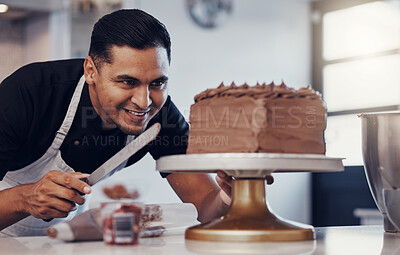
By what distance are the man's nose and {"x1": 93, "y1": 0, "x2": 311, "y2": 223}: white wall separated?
213 centimetres

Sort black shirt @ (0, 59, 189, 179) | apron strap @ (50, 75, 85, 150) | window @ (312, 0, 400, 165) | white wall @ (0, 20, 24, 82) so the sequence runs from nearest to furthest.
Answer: black shirt @ (0, 59, 189, 179) → apron strap @ (50, 75, 85, 150) → white wall @ (0, 20, 24, 82) → window @ (312, 0, 400, 165)

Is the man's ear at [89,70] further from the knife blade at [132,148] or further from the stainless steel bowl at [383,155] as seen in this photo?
the stainless steel bowl at [383,155]

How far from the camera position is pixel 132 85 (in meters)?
1.51

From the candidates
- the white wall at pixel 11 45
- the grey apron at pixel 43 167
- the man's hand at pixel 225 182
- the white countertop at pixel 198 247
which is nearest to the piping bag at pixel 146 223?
the white countertop at pixel 198 247

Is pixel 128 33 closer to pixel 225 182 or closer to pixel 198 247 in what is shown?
pixel 225 182

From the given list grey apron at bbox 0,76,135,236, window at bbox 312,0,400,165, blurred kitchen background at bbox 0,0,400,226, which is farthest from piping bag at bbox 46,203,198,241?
window at bbox 312,0,400,165

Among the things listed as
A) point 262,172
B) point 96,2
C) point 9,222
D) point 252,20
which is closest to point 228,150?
point 262,172

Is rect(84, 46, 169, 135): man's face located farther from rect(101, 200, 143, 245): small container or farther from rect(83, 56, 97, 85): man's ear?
rect(101, 200, 143, 245): small container

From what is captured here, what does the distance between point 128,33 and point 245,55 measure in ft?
9.39

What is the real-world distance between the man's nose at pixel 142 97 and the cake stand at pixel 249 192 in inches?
15.8

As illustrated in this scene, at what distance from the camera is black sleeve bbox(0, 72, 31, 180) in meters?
1.56

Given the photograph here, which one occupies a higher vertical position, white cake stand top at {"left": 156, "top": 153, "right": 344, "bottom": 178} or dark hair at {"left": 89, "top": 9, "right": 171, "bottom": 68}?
dark hair at {"left": 89, "top": 9, "right": 171, "bottom": 68}

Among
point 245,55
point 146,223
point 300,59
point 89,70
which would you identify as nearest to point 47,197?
point 146,223

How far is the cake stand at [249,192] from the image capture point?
98 centimetres
